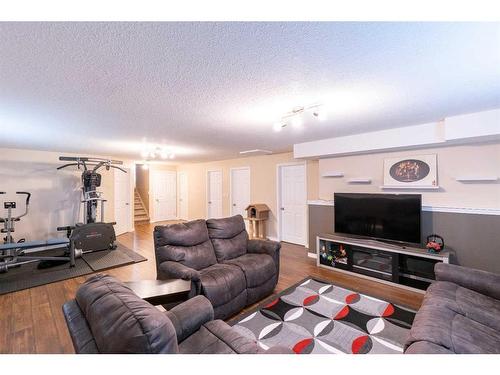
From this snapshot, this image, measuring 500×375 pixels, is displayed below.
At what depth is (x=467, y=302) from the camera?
1.77 meters

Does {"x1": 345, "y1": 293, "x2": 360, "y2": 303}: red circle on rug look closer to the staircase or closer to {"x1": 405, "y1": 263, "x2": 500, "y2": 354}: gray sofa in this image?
{"x1": 405, "y1": 263, "x2": 500, "y2": 354}: gray sofa

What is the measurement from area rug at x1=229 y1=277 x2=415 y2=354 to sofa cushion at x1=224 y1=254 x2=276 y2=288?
11.2 inches

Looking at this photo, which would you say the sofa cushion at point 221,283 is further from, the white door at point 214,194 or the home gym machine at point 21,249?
the white door at point 214,194

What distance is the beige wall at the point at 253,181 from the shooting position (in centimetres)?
546

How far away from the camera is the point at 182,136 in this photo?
11.8 feet

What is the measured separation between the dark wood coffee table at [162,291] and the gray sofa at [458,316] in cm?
162

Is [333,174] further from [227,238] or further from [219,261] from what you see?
[219,261]

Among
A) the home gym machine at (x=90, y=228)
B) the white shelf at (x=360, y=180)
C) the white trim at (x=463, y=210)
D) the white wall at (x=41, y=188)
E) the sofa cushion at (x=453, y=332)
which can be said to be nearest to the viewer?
the sofa cushion at (x=453, y=332)

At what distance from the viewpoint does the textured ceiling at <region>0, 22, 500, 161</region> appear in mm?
1198

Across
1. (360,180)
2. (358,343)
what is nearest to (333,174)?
(360,180)

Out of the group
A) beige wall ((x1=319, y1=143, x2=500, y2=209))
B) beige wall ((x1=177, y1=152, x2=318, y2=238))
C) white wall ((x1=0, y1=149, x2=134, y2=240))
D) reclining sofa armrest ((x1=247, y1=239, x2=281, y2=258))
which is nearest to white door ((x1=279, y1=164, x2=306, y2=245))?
beige wall ((x1=177, y1=152, x2=318, y2=238))

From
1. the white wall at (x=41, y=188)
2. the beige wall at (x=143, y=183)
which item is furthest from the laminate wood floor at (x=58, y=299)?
the beige wall at (x=143, y=183)

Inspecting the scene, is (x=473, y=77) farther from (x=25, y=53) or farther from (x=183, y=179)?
(x=183, y=179)
